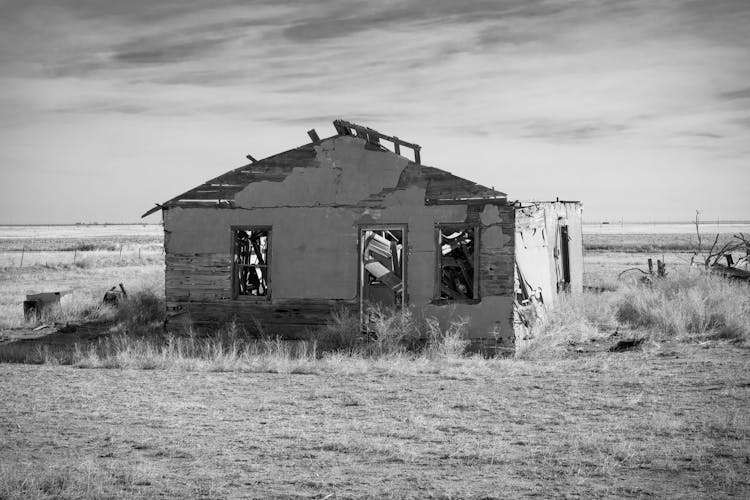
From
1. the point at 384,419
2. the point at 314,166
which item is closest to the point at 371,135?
the point at 314,166

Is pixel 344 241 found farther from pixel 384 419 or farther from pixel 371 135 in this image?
pixel 384 419

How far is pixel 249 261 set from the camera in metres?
16.1

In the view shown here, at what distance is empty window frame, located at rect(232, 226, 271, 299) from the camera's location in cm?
1464

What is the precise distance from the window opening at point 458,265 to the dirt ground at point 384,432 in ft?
6.89

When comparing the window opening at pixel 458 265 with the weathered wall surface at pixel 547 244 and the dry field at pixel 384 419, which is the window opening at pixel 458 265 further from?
the dry field at pixel 384 419

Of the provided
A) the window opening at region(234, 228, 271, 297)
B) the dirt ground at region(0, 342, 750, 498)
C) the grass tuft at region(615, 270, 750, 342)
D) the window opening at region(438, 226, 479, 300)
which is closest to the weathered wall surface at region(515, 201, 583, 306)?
the window opening at region(438, 226, 479, 300)

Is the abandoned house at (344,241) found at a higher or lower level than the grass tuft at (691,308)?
higher

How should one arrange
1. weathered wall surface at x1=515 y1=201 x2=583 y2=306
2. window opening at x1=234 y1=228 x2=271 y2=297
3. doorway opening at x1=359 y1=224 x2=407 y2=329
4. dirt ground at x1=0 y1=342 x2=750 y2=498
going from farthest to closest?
weathered wall surface at x1=515 y1=201 x2=583 y2=306 < window opening at x1=234 y1=228 x2=271 y2=297 < doorway opening at x1=359 y1=224 x2=407 y2=329 < dirt ground at x1=0 y1=342 x2=750 y2=498

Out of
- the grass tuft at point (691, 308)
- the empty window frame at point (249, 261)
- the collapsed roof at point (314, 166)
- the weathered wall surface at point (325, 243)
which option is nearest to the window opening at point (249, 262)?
the empty window frame at point (249, 261)

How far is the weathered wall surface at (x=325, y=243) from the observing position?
43.8ft

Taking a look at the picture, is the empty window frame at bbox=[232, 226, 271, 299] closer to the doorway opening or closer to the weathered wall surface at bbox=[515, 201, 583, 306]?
the doorway opening

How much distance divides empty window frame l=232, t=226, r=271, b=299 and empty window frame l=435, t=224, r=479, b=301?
3047mm

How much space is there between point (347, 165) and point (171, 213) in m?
3.31

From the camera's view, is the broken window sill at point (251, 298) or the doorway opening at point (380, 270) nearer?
the doorway opening at point (380, 270)
